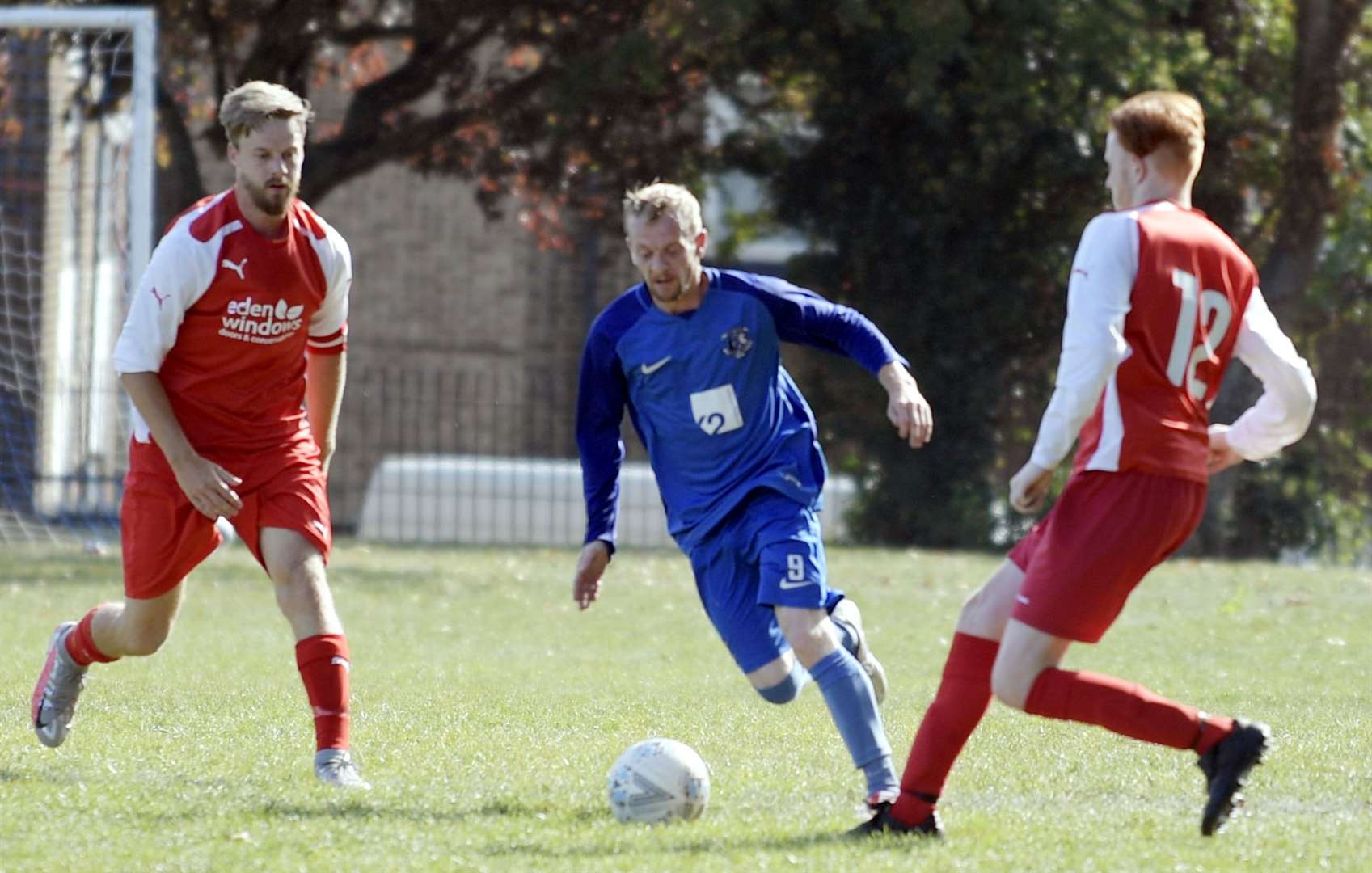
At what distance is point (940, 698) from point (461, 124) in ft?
44.8

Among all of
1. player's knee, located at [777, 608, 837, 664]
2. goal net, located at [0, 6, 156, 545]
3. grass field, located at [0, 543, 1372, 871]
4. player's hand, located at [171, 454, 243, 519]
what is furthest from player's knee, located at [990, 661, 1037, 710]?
goal net, located at [0, 6, 156, 545]

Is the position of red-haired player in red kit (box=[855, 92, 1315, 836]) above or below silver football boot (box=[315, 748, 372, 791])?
above

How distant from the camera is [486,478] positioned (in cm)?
1927

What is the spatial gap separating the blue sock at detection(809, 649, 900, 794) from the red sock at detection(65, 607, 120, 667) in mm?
2502

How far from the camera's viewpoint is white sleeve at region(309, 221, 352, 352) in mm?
5980

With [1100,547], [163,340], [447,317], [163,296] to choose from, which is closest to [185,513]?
[163,340]

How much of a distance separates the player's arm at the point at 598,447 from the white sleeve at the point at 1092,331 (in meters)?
1.62

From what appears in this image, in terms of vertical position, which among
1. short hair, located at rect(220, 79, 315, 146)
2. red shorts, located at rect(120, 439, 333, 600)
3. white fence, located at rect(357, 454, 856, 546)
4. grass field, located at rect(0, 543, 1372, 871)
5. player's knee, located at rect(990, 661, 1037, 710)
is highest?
short hair, located at rect(220, 79, 315, 146)

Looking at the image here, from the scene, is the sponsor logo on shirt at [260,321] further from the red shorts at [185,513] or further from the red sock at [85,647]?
the red sock at [85,647]

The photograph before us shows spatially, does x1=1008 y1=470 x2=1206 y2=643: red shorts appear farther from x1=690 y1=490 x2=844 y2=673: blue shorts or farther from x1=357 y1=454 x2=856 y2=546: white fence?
x1=357 y1=454 x2=856 y2=546: white fence

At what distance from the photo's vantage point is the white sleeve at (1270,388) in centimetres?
497

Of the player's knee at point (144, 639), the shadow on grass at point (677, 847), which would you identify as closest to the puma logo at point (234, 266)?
the player's knee at point (144, 639)

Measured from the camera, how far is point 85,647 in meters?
6.27

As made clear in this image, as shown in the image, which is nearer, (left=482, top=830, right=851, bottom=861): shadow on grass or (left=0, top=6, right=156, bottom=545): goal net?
(left=482, top=830, right=851, bottom=861): shadow on grass
